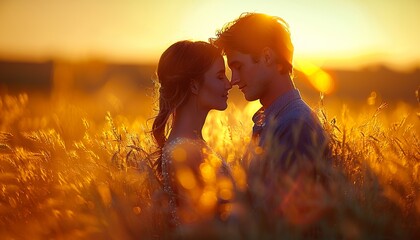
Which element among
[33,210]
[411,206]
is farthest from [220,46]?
[411,206]

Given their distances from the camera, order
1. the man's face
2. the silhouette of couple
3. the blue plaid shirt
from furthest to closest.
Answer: the man's face < the silhouette of couple < the blue plaid shirt

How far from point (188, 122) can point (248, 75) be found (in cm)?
64

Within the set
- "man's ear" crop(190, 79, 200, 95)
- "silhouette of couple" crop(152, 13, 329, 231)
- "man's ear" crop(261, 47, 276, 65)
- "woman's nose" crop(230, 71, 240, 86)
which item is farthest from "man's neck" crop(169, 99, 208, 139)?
"man's ear" crop(261, 47, 276, 65)

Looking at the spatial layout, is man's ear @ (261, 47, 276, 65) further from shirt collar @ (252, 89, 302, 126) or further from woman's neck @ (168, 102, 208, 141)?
woman's neck @ (168, 102, 208, 141)

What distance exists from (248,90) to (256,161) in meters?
1.70

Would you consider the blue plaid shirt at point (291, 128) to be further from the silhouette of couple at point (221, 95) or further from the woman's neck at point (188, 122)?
the woman's neck at point (188, 122)

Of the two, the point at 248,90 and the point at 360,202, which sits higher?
the point at 248,90

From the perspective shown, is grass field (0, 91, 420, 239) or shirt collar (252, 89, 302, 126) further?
shirt collar (252, 89, 302, 126)

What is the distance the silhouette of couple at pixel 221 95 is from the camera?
3.75 metres

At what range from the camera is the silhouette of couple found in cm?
375

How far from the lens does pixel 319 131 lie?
3.67 metres

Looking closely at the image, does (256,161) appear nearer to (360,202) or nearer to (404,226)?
(360,202)

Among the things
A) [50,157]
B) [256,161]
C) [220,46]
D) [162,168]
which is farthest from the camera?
[220,46]

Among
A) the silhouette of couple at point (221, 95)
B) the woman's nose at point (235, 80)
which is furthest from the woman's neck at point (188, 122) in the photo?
the woman's nose at point (235, 80)
